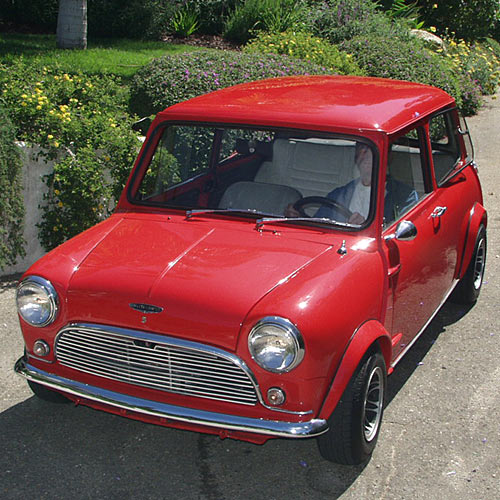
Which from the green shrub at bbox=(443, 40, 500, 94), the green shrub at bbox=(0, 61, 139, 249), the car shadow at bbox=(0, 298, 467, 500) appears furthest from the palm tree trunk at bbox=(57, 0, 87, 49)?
the car shadow at bbox=(0, 298, 467, 500)

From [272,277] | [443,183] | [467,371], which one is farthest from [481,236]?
[272,277]

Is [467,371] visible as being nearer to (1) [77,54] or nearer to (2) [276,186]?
(2) [276,186]

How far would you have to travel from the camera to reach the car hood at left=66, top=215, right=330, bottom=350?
11.5 ft

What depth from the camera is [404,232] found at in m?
4.16

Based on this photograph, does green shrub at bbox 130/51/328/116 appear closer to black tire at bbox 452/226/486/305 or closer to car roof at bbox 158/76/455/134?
car roof at bbox 158/76/455/134

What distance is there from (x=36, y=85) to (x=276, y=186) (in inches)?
140

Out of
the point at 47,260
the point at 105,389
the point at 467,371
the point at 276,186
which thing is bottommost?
the point at 467,371

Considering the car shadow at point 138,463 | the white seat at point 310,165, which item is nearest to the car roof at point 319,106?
the white seat at point 310,165

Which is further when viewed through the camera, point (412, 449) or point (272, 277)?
point (412, 449)

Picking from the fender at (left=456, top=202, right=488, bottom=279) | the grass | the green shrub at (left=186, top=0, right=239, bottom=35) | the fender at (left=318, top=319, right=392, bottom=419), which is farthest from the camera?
the green shrub at (left=186, top=0, right=239, bottom=35)

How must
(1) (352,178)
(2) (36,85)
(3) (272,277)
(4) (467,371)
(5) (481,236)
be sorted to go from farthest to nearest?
1. (2) (36,85)
2. (5) (481,236)
3. (4) (467,371)
4. (1) (352,178)
5. (3) (272,277)

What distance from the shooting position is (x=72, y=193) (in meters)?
6.39

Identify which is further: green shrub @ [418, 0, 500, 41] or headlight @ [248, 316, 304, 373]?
green shrub @ [418, 0, 500, 41]

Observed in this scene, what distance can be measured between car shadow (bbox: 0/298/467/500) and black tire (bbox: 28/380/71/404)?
129mm
